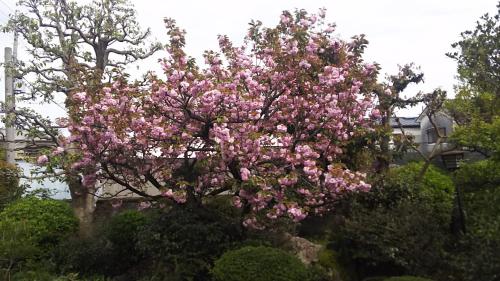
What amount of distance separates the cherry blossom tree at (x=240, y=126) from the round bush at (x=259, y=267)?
83cm

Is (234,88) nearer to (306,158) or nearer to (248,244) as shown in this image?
(306,158)

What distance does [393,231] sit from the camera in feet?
23.7

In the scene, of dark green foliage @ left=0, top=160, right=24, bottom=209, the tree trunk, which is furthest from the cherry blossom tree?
dark green foliage @ left=0, top=160, right=24, bottom=209

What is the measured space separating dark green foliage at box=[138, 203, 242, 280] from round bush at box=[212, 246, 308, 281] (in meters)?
1.17

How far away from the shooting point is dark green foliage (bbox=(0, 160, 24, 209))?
38.6ft

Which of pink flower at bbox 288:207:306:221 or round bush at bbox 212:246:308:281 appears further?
pink flower at bbox 288:207:306:221

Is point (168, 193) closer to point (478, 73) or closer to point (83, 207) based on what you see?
point (83, 207)

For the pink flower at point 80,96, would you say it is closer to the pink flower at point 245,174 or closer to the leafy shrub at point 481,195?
the pink flower at point 245,174

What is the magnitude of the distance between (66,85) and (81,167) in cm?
307

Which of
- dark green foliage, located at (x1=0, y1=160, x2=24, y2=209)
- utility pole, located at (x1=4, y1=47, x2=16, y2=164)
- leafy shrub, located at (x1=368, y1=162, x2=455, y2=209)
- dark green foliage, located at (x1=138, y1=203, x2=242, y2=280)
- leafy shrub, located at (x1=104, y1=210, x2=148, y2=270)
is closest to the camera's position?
dark green foliage, located at (x1=138, y1=203, x2=242, y2=280)

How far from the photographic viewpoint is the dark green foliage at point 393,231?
23.3 ft

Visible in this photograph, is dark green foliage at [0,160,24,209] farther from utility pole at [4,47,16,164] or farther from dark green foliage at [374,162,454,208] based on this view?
dark green foliage at [374,162,454,208]

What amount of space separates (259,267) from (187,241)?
181 cm

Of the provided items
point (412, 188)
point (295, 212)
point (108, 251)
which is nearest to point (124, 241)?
point (108, 251)
